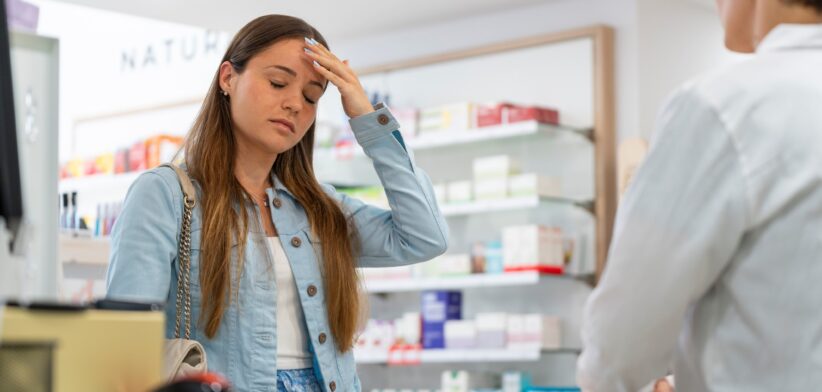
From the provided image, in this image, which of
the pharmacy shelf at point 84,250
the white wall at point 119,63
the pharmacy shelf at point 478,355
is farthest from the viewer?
the white wall at point 119,63

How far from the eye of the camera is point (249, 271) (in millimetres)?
2387

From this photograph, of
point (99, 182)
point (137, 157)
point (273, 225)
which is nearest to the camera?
point (273, 225)

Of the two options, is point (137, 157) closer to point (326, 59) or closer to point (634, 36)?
point (634, 36)

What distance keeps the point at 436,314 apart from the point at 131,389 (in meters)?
5.88

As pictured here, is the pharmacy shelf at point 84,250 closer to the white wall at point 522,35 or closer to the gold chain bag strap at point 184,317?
the gold chain bag strap at point 184,317

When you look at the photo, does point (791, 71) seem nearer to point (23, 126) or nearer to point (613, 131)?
point (23, 126)

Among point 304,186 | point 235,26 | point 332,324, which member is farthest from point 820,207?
point 235,26

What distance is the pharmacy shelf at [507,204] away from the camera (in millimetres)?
6684

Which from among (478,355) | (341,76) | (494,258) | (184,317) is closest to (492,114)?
(494,258)

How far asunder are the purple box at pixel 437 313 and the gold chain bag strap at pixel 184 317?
4687 millimetres

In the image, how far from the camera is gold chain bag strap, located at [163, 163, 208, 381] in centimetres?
208

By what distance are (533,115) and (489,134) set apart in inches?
11.5

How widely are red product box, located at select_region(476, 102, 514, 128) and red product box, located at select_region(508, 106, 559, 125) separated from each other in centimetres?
5

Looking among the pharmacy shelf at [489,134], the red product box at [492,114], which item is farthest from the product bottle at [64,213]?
the red product box at [492,114]
